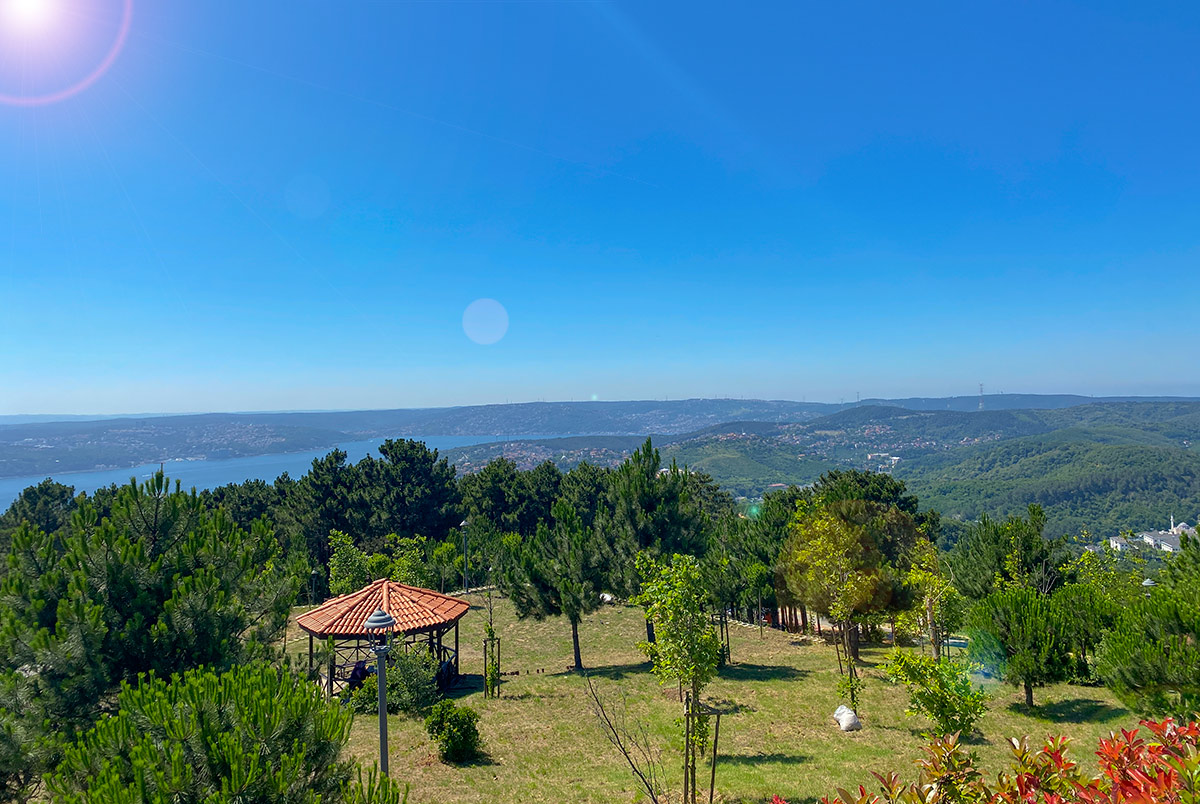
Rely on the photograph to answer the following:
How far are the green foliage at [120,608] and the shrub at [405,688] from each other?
21.2ft

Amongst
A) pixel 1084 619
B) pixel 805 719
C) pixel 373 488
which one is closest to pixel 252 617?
pixel 805 719

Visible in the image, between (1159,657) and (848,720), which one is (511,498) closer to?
(848,720)

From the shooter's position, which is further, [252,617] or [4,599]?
[252,617]

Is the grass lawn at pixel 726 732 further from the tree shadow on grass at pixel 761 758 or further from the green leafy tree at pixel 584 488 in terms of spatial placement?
the green leafy tree at pixel 584 488

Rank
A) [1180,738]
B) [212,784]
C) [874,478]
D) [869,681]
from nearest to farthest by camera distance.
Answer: [1180,738] < [212,784] < [869,681] < [874,478]

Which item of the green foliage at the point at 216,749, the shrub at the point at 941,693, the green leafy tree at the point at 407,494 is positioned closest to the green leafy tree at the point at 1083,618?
the shrub at the point at 941,693

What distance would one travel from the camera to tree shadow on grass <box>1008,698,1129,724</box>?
15.5 meters

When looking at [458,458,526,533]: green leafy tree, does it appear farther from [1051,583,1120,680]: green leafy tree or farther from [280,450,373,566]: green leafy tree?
[1051,583,1120,680]: green leafy tree

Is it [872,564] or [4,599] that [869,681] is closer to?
[872,564]

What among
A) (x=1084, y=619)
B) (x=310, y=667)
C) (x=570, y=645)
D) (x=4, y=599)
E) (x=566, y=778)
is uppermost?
(x=4, y=599)

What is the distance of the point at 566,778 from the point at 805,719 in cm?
749


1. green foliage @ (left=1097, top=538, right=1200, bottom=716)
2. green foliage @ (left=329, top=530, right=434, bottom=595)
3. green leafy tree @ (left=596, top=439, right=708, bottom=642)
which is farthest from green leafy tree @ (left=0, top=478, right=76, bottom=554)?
green foliage @ (left=1097, top=538, right=1200, bottom=716)

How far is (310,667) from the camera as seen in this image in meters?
10.4

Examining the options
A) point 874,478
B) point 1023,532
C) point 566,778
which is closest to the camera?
point 566,778
